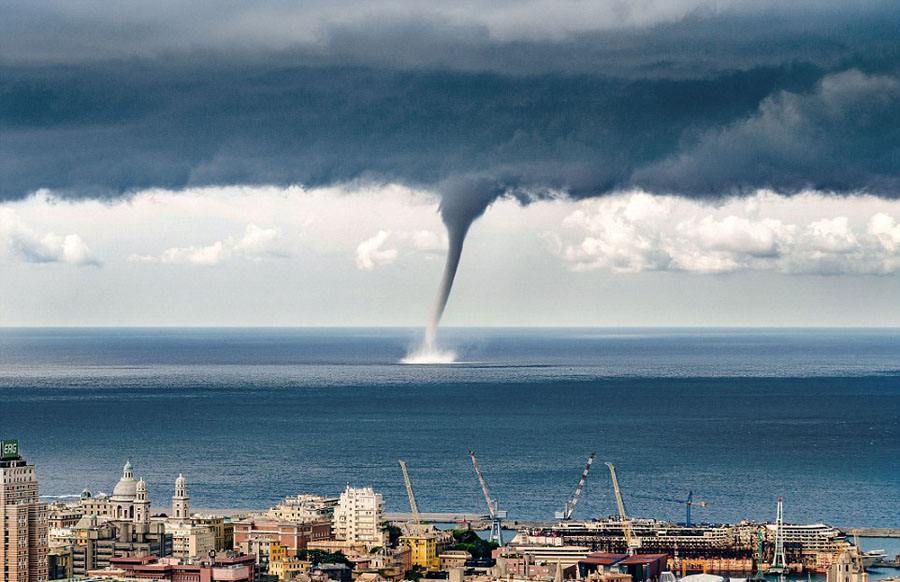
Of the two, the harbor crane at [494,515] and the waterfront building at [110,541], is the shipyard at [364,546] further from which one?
the harbor crane at [494,515]

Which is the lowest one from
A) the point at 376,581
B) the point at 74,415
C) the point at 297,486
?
the point at 376,581

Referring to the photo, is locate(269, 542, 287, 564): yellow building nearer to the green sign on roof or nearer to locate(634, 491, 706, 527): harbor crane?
the green sign on roof

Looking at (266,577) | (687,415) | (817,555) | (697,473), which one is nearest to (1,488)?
(266,577)

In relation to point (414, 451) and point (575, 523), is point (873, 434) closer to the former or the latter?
point (414, 451)

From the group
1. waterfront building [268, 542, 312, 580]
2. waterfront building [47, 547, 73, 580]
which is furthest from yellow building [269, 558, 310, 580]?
waterfront building [47, 547, 73, 580]

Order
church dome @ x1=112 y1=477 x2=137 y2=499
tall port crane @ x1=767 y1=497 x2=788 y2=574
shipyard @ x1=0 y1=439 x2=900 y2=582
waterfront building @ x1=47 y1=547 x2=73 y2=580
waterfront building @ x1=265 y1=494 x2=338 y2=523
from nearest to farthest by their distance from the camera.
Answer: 1. shipyard @ x1=0 y1=439 x2=900 y2=582
2. waterfront building @ x1=47 y1=547 x2=73 y2=580
3. tall port crane @ x1=767 y1=497 x2=788 y2=574
4. church dome @ x1=112 y1=477 x2=137 y2=499
5. waterfront building @ x1=265 y1=494 x2=338 y2=523
